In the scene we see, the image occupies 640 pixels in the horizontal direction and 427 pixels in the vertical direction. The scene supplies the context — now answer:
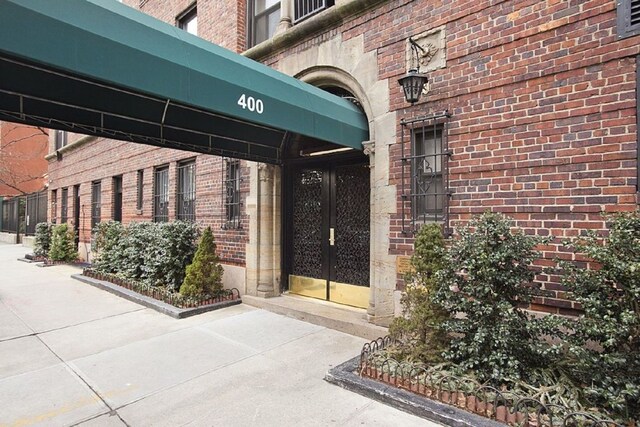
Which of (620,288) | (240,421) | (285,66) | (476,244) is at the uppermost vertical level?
(285,66)

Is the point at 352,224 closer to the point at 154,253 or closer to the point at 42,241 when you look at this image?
the point at 154,253

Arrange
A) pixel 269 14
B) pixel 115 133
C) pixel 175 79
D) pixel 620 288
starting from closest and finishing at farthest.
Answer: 1. pixel 620 288
2. pixel 175 79
3. pixel 115 133
4. pixel 269 14

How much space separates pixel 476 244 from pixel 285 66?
15.8ft

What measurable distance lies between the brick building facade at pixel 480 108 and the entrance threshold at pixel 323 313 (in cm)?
21

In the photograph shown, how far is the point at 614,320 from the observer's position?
2.65m

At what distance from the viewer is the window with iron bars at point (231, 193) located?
7387mm

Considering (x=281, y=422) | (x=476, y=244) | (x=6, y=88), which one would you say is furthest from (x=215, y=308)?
(x=476, y=244)

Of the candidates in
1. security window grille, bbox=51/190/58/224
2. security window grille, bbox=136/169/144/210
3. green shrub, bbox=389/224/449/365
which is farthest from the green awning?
security window grille, bbox=51/190/58/224

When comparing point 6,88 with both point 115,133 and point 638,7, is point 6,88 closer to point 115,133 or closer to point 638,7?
point 115,133

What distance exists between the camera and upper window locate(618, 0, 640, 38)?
327 centimetres

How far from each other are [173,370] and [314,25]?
5.44 metres

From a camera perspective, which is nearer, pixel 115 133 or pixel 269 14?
pixel 115 133

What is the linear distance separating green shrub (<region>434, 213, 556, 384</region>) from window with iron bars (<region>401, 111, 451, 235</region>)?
111cm

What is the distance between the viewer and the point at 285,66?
650cm
